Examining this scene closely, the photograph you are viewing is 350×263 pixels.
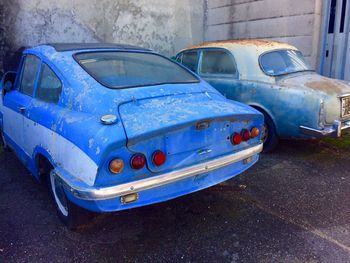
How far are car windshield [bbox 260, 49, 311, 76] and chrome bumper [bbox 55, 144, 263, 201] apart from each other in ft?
8.16

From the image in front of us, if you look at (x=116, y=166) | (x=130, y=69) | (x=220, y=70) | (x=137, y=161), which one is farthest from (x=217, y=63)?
(x=116, y=166)

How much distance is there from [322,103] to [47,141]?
322 centimetres

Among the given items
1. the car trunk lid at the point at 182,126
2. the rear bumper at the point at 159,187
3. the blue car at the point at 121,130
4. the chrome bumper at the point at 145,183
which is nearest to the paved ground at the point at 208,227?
the blue car at the point at 121,130

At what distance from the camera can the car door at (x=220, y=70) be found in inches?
202

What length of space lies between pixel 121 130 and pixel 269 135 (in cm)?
302

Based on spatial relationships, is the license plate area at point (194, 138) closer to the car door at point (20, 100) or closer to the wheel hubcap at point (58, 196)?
the wheel hubcap at point (58, 196)

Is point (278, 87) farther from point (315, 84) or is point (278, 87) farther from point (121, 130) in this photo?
point (121, 130)

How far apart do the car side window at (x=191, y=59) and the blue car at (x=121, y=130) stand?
93.7 inches

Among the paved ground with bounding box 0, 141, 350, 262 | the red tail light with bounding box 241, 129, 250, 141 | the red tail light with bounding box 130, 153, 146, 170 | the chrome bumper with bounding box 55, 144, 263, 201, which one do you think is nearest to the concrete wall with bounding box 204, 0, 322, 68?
the paved ground with bounding box 0, 141, 350, 262

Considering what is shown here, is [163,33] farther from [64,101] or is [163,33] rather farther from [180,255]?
[180,255]

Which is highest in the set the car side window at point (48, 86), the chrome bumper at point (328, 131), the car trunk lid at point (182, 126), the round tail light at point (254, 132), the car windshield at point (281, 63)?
the car windshield at point (281, 63)

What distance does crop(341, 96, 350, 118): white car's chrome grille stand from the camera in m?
4.24

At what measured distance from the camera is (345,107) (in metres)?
4.28

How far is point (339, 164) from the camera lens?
14.1ft
